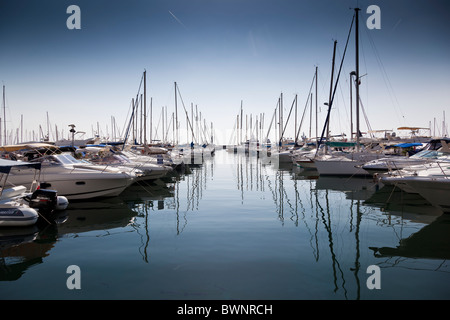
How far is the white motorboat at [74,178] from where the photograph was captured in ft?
47.8

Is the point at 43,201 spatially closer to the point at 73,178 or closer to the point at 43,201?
the point at 43,201

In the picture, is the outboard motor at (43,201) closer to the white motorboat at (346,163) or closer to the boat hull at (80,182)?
the boat hull at (80,182)

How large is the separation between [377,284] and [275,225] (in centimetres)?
489

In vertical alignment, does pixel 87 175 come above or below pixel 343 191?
above

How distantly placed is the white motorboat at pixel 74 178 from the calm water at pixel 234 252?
2.00 feet

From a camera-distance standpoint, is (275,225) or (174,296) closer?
(174,296)

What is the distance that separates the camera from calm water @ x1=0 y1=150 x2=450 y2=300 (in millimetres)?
6305

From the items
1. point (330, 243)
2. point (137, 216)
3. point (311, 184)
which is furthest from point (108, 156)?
point (330, 243)

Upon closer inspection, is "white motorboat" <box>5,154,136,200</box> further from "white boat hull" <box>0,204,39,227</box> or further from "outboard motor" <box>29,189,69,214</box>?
"white boat hull" <box>0,204,39,227</box>

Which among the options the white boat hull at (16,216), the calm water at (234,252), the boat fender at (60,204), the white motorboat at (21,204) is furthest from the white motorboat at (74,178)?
the white boat hull at (16,216)

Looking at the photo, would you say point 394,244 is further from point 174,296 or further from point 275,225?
point 174,296

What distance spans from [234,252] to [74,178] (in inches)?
378

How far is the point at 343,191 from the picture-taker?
19.3 metres
